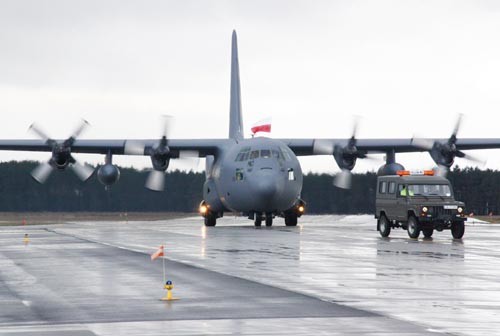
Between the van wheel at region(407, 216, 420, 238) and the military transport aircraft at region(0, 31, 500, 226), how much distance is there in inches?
468

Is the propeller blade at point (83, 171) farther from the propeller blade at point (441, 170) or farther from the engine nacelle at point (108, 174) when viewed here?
the propeller blade at point (441, 170)

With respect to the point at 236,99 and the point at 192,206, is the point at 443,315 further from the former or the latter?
the point at 192,206

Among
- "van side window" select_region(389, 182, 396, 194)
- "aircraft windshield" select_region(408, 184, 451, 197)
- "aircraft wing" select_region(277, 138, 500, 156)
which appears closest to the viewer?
"aircraft windshield" select_region(408, 184, 451, 197)

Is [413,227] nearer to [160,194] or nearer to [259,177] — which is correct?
[259,177]

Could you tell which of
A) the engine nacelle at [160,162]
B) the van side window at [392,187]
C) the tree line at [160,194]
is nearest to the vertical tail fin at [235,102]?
the engine nacelle at [160,162]

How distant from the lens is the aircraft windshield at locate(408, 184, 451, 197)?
38.5 m

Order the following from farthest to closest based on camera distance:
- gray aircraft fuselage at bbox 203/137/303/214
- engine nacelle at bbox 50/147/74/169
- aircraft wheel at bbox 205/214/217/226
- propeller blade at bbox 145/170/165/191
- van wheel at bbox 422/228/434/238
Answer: aircraft wheel at bbox 205/214/217/226, engine nacelle at bbox 50/147/74/169, propeller blade at bbox 145/170/165/191, gray aircraft fuselage at bbox 203/137/303/214, van wheel at bbox 422/228/434/238

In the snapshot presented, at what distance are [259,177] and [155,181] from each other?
912 cm

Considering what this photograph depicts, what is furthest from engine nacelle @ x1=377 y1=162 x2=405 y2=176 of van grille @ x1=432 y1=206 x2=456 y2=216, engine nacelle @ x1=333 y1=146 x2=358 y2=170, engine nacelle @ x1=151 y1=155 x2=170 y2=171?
van grille @ x1=432 y1=206 x2=456 y2=216

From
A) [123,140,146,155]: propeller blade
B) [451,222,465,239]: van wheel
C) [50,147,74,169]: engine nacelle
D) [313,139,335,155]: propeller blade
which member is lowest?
[451,222,465,239]: van wheel

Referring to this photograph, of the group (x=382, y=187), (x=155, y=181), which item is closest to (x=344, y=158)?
(x=155, y=181)

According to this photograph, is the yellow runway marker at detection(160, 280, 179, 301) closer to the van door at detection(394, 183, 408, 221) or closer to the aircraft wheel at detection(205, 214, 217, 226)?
the van door at detection(394, 183, 408, 221)

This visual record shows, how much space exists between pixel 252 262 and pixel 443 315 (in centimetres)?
1167

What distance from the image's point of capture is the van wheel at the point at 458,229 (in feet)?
126
